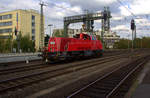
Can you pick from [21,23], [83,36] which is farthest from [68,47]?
[21,23]

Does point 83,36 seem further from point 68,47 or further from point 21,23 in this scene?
point 21,23

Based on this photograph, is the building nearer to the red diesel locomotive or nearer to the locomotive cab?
the locomotive cab

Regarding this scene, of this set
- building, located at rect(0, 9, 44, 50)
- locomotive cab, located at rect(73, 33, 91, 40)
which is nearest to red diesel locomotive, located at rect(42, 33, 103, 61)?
locomotive cab, located at rect(73, 33, 91, 40)

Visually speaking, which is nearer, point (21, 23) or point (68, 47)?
point (68, 47)

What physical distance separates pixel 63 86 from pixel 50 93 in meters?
1.28

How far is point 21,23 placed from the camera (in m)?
66.8

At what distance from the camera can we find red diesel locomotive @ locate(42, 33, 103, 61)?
1653cm

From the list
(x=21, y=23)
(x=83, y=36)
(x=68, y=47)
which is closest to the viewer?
(x=68, y=47)

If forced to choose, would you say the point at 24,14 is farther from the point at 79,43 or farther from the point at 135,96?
the point at 135,96

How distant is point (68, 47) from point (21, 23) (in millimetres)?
54597

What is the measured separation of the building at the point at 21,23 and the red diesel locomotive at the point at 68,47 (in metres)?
50.9

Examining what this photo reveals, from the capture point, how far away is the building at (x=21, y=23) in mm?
67062

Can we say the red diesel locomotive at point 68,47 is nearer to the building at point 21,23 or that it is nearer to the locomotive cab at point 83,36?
the locomotive cab at point 83,36

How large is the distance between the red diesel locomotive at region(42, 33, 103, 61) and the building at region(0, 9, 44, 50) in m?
50.9
